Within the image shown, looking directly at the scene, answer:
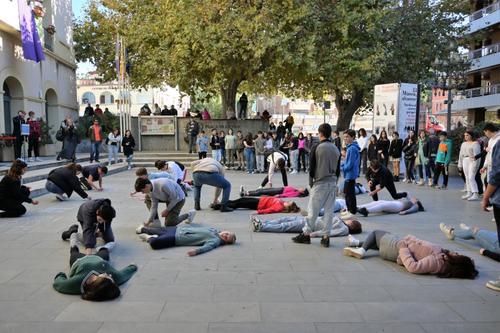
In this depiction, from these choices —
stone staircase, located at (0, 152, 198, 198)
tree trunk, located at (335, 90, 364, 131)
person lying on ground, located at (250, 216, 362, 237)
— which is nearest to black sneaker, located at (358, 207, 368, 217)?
person lying on ground, located at (250, 216, 362, 237)

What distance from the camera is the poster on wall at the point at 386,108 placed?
52.2 ft

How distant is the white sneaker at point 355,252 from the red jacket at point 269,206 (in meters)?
3.13

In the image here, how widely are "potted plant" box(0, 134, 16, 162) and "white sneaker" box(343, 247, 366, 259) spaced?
1278 cm

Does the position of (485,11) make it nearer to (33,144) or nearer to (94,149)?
(94,149)

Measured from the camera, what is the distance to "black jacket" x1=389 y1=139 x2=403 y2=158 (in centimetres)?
1484

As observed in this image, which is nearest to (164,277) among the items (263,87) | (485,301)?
(485,301)

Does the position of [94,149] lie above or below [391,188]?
above

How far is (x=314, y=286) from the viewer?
4.98m

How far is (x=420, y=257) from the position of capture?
18.2 ft

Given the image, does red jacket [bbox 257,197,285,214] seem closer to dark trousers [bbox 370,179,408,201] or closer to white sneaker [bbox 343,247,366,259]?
dark trousers [bbox 370,179,408,201]

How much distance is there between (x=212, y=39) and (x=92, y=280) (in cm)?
1607

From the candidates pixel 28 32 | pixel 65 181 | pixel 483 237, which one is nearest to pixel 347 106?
pixel 28 32

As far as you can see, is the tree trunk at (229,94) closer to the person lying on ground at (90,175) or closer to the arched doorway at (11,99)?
the arched doorway at (11,99)

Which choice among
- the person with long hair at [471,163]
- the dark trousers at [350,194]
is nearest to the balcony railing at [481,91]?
the person with long hair at [471,163]
